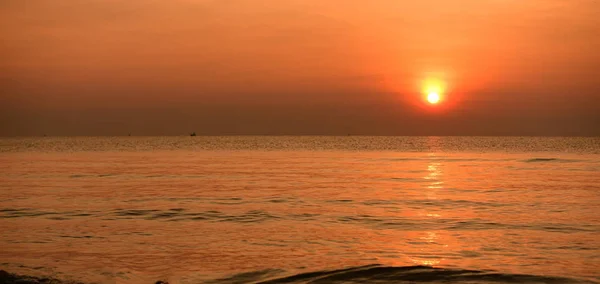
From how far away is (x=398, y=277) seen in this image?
16688mm

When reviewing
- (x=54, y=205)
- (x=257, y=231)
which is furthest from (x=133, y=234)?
(x=54, y=205)

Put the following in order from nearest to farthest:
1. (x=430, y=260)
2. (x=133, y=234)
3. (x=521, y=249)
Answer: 1. (x=430, y=260)
2. (x=521, y=249)
3. (x=133, y=234)

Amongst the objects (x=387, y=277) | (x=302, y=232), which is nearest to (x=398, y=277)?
(x=387, y=277)

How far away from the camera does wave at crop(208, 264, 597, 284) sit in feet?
53.4

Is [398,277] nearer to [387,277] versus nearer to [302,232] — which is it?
[387,277]

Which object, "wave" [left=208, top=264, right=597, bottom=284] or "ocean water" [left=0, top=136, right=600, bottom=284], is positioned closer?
"wave" [left=208, top=264, right=597, bottom=284]

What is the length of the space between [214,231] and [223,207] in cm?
704

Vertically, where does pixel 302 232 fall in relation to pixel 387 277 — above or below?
above

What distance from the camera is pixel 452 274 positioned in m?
16.8

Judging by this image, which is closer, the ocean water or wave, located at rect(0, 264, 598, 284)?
wave, located at rect(0, 264, 598, 284)

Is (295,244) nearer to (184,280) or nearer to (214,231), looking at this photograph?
(214,231)

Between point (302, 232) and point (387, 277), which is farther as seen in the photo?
point (302, 232)

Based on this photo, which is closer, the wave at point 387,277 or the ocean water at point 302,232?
the wave at point 387,277

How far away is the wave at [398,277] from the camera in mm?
16266
